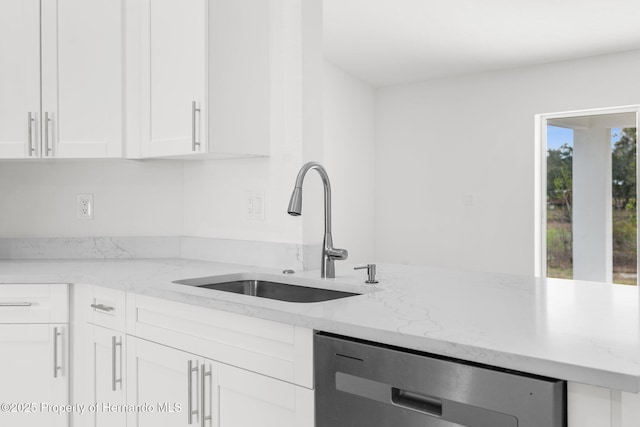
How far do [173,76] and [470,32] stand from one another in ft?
9.97

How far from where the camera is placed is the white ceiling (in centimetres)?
397

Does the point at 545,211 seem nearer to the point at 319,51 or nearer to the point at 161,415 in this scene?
the point at 319,51

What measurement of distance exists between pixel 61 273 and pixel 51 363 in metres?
0.34

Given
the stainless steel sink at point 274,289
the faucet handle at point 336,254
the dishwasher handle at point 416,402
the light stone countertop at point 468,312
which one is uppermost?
the faucet handle at point 336,254

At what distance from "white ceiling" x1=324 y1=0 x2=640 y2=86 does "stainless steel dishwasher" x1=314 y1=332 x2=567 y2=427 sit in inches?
132

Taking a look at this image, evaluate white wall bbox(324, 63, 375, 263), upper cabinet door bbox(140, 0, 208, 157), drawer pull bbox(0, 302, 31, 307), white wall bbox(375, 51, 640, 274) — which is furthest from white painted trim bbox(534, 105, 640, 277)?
drawer pull bbox(0, 302, 31, 307)

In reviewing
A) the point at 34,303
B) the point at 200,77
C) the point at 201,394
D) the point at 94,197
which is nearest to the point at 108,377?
the point at 34,303

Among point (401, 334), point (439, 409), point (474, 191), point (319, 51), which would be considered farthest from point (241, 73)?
point (474, 191)

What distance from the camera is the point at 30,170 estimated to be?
2660 millimetres

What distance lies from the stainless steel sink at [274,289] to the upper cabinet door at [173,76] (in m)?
0.51

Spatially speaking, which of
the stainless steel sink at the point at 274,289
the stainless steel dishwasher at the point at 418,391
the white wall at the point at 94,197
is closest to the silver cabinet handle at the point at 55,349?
the stainless steel sink at the point at 274,289

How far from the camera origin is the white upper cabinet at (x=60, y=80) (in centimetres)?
235

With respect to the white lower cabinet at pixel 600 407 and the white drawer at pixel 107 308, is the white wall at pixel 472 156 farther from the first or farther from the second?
the white lower cabinet at pixel 600 407

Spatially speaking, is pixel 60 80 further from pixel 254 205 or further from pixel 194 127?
pixel 254 205
